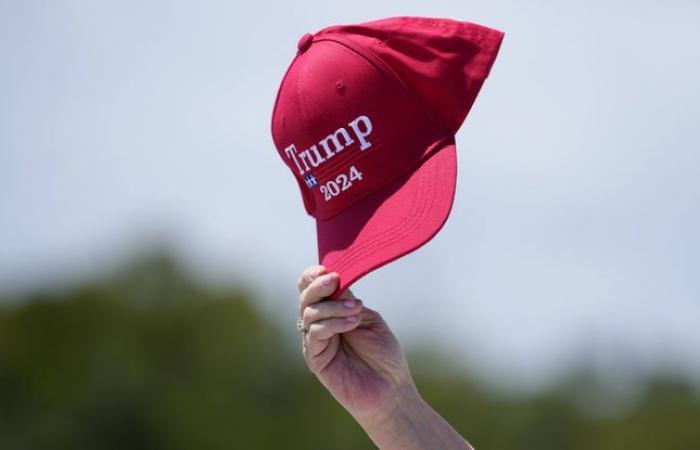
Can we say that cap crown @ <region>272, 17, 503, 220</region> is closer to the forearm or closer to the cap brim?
the cap brim

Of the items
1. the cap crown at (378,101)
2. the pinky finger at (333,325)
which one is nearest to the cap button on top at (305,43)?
the cap crown at (378,101)

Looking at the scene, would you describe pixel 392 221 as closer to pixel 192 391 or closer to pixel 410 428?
pixel 410 428

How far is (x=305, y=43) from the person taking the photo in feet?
11.1

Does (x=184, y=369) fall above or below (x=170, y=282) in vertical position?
below

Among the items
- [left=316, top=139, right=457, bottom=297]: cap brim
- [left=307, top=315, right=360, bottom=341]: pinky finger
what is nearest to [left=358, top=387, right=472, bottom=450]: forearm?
[left=307, top=315, right=360, bottom=341]: pinky finger

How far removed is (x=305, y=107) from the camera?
320cm

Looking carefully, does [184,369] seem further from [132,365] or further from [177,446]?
[177,446]

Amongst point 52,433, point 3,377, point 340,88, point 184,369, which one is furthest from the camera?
point 184,369

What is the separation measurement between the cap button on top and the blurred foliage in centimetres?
1885

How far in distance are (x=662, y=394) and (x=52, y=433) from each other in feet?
55.0

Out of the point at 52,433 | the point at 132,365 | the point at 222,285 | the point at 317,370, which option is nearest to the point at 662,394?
the point at 222,285

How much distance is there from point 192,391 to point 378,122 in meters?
21.3

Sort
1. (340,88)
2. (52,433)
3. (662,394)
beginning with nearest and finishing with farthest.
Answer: (340,88), (52,433), (662,394)

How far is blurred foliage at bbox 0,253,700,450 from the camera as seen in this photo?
72.7 ft
